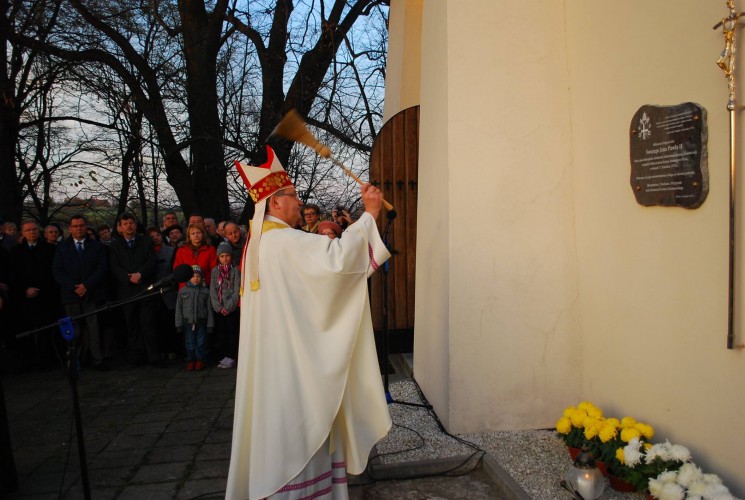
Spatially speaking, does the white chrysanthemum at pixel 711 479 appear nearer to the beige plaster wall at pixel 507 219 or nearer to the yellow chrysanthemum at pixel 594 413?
the yellow chrysanthemum at pixel 594 413

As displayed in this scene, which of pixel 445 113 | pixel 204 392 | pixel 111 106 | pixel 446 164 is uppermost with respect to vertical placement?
pixel 111 106

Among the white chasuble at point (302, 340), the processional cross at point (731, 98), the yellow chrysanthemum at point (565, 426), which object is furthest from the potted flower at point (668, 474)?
the white chasuble at point (302, 340)

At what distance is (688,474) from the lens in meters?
2.84

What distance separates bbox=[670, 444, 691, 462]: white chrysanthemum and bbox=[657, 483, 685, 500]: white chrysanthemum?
0.23 meters

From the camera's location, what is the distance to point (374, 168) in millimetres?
6719

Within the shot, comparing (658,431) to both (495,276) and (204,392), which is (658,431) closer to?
(495,276)

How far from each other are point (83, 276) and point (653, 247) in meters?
6.63

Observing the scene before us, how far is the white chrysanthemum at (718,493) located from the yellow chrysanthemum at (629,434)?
0.58 metres

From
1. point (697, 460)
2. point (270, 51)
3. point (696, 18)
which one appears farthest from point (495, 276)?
point (270, 51)

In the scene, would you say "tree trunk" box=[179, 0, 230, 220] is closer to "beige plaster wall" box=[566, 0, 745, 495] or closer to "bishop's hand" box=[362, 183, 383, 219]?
"beige plaster wall" box=[566, 0, 745, 495]

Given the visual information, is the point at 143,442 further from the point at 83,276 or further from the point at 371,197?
the point at 83,276

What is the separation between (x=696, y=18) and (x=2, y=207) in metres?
12.1

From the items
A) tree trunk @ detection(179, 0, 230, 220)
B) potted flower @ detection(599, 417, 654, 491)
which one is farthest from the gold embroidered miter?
tree trunk @ detection(179, 0, 230, 220)

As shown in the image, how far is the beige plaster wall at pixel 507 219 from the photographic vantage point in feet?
14.1
